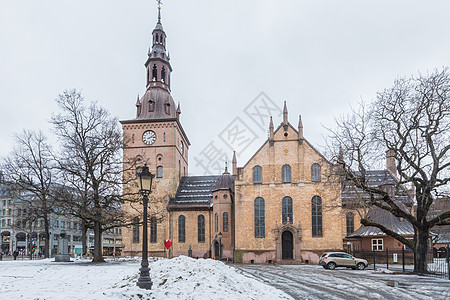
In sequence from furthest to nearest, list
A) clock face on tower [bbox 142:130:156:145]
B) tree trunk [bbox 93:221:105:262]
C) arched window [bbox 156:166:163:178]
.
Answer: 1. clock face on tower [bbox 142:130:156:145]
2. arched window [bbox 156:166:163:178]
3. tree trunk [bbox 93:221:105:262]

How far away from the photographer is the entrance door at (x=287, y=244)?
41438mm

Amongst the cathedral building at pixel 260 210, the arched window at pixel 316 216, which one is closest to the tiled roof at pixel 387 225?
the cathedral building at pixel 260 210

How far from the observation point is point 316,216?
137 ft

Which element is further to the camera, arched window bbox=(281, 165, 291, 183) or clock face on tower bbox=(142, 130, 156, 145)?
clock face on tower bbox=(142, 130, 156, 145)

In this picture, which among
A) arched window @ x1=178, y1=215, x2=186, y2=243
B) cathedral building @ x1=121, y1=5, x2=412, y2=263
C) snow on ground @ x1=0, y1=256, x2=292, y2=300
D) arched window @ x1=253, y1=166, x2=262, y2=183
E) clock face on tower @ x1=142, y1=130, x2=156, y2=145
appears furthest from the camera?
clock face on tower @ x1=142, y1=130, x2=156, y2=145

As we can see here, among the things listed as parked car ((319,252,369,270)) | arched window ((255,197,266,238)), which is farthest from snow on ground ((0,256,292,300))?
arched window ((255,197,266,238))

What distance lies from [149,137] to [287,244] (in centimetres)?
2390

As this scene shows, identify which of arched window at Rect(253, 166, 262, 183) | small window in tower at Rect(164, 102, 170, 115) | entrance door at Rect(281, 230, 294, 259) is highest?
small window in tower at Rect(164, 102, 170, 115)

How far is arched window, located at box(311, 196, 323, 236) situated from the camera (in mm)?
41562

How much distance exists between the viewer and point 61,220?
268 feet

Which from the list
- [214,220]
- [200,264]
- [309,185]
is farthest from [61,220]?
[200,264]

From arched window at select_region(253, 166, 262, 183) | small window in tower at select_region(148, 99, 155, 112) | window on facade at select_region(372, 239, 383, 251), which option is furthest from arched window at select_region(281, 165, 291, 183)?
small window in tower at select_region(148, 99, 155, 112)

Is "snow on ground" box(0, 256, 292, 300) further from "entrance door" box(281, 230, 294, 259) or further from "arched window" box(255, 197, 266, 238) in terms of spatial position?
"entrance door" box(281, 230, 294, 259)

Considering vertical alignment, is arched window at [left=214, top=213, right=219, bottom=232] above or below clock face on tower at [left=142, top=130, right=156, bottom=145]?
below
